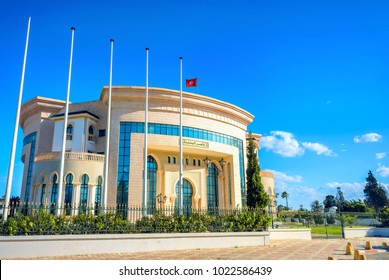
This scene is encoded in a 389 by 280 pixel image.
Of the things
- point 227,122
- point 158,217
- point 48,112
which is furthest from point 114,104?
point 158,217

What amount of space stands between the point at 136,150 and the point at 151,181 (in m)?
3.86

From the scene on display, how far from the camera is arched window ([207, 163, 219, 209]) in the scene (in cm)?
3191

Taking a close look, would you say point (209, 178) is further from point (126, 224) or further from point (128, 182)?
point (126, 224)

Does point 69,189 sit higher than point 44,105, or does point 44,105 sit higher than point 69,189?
point 44,105

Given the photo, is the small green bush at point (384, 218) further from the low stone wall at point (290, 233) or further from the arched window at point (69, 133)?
the arched window at point (69, 133)

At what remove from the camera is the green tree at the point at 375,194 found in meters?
71.2

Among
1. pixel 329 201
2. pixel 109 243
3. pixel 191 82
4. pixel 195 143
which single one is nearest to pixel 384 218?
pixel 195 143

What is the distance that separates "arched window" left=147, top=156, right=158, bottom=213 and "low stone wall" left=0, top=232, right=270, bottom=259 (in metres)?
14.0

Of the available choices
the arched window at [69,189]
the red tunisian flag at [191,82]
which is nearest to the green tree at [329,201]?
the red tunisian flag at [191,82]

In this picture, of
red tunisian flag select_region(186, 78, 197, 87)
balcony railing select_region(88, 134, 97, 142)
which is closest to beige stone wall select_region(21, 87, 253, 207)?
balcony railing select_region(88, 134, 97, 142)

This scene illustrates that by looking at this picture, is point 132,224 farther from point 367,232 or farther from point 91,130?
point 367,232

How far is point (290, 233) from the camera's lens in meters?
21.9

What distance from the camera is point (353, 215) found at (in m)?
28.5

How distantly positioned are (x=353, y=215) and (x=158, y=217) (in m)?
22.8
